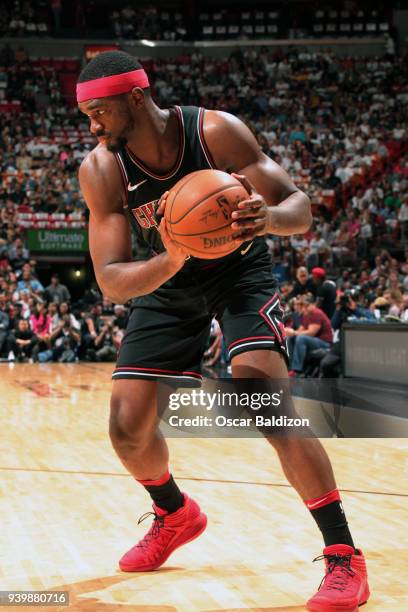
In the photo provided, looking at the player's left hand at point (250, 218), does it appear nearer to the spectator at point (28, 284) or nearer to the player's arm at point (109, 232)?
the player's arm at point (109, 232)

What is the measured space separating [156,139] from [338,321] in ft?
25.6

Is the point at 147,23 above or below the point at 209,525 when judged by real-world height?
above

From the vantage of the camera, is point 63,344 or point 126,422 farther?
point 63,344

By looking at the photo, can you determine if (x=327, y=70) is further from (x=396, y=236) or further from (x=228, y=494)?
(x=228, y=494)

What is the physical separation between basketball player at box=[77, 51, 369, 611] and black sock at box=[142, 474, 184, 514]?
0.21 ft

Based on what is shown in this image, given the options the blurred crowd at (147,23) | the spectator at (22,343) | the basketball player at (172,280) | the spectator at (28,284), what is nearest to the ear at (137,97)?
the basketball player at (172,280)

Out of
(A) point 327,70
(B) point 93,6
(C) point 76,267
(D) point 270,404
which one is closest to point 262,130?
(A) point 327,70

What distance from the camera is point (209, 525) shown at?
390cm

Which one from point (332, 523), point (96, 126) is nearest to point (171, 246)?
point (96, 126)

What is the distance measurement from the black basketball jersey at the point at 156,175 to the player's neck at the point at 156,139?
0.02 meters

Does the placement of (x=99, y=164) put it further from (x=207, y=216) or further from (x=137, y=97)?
(x=207, y=216)

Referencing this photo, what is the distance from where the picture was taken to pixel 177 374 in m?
3.11

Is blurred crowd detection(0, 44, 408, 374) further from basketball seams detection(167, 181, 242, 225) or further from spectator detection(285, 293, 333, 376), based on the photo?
basketball seams detection(167, 181, 242, 225)

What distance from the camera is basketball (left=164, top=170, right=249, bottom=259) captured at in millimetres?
2518
